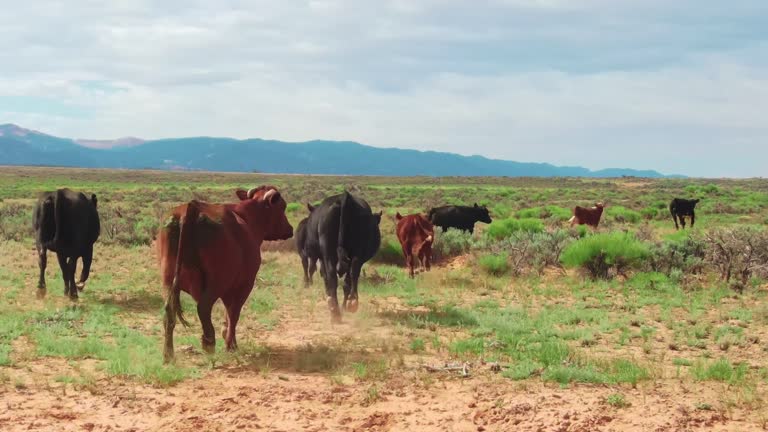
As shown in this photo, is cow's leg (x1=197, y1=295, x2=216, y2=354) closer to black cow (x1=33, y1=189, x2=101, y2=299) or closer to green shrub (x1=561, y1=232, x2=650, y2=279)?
black cow (x1=33, y1=189, x2=101, y2=299)

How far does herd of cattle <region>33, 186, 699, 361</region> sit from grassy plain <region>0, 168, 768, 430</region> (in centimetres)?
60

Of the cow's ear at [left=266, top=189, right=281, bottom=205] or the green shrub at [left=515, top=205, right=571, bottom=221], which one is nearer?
the cow's ear at [left=266, top=189, right=281, bottom=205]

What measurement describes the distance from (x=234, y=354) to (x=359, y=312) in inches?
140

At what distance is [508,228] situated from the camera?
800 inches

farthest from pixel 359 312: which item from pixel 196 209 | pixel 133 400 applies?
pixel 133 400

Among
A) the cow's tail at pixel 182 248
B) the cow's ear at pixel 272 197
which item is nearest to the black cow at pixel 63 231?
the cow's ear at pixel 272 197

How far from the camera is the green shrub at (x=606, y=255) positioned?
540 inches

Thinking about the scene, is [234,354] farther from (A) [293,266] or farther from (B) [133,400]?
(A) [293,266]

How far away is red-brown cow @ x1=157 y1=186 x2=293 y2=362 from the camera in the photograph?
6.70m

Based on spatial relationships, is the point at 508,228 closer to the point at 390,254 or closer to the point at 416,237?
the point at 390,254

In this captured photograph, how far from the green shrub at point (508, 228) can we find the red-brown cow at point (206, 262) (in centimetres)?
1310

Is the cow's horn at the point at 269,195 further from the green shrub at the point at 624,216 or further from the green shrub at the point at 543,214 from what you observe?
the green shrub at the point at 624,216

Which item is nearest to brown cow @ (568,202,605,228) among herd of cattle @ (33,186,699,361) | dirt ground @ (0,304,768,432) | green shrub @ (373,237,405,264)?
green shrub @ (373,237,405,264)

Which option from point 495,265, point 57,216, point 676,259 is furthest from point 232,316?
point 676,259
